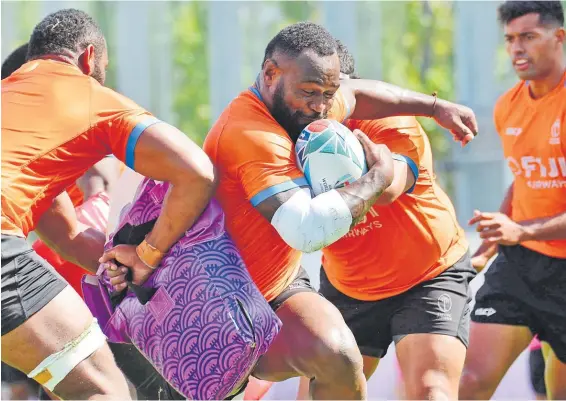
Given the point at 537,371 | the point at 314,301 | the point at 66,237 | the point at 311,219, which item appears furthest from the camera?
the point at 537,371

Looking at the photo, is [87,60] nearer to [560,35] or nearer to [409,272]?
[409,272]

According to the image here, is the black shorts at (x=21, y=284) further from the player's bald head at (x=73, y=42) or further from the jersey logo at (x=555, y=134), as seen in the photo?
the jersey logo at (x=555, y=134)

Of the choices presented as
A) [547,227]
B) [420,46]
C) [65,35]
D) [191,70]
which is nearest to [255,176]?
[65,35]

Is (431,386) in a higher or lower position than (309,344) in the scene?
lower

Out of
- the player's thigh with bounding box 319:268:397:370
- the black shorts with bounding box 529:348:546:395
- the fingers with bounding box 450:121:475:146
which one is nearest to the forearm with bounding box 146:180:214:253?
the player's thigh with bounding box 319:268:397:370

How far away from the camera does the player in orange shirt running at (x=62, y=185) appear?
407 centimetres

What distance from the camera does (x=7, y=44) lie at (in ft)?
58.2

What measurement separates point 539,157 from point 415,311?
1.46m

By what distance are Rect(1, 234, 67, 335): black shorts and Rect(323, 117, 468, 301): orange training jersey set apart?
5.19ft

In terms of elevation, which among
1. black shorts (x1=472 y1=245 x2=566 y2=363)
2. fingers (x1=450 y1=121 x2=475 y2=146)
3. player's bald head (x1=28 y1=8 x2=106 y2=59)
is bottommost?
black shorts (x1=472 y1=245 x2=566 y2=363)

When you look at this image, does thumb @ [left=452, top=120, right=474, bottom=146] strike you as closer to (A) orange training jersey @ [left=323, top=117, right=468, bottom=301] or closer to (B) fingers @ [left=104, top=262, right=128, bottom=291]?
(A) orange training jersey @ [left=323, top=117, right=468, bottom=301]

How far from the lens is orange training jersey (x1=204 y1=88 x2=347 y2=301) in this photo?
4.19 m

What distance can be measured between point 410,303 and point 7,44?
46.5ft

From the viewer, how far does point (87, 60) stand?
15.0 ft
